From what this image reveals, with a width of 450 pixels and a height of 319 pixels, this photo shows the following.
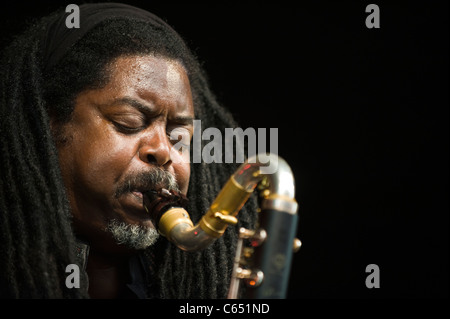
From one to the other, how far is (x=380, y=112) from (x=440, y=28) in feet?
1.75

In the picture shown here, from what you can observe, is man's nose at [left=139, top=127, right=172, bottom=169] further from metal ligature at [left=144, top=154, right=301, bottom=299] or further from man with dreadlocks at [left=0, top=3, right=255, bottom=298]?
metal ligature at [left=144, top=154, right=301, bottom=299]

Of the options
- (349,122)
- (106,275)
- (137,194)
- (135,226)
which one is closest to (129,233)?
(135,226)

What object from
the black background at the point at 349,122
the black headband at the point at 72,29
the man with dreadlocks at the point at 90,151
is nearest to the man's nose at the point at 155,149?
the man with dreadlocks at the point at 90,151

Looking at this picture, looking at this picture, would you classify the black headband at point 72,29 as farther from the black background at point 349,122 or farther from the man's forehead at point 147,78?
the black background at point 349,122

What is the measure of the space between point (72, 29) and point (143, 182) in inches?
27.0

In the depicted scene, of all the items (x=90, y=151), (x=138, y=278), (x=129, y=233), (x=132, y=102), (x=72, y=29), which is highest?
(x=72, y=29)

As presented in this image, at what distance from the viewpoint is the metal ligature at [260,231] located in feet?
4.85

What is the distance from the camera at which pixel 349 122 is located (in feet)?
9.65

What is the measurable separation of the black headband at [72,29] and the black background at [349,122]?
0.68 meters

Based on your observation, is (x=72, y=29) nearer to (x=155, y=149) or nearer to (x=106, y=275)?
(x=155, y=149)

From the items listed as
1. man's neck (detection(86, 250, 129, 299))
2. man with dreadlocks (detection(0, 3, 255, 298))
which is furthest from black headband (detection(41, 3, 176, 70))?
man's neck (detection(86, 250, 129, 299))

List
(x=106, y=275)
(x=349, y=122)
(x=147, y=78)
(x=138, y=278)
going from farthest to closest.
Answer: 1. (x=349, y=122)
2. (x=138, y=278)
3. (x=106, y=275)
4. (x=147, y=78)

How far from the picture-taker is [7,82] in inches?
78.8

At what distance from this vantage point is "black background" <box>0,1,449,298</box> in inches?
113
